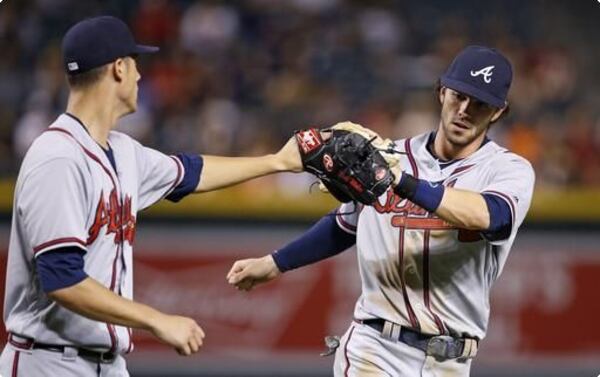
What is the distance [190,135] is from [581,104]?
3.32 m

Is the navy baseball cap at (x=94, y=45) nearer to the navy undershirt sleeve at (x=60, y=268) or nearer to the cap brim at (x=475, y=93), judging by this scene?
the navy undershirt sleeve at (x=60, y=268)

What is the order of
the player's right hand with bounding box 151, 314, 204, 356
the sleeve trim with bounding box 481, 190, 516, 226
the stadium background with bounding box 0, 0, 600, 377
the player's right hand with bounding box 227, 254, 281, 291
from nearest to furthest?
1. the player's right hand with bounding box 151, 314, 204, 356
2. the sleeve trim with bounding box 481, 190, 516, 226
3. the player's right hand with bounding box 227, 254, 281, 291
4. the stadium background with bounding box 0, 0, 600, 377

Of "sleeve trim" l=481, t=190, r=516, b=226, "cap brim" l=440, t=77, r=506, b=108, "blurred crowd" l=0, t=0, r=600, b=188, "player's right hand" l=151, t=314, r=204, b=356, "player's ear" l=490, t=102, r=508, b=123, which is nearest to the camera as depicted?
"player's right hand" l=151, t=314, r=204, b=356

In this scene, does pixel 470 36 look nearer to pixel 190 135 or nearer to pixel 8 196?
pixel 190 135

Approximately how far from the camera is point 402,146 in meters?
4.69

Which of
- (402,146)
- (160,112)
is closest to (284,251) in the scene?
(402,146)

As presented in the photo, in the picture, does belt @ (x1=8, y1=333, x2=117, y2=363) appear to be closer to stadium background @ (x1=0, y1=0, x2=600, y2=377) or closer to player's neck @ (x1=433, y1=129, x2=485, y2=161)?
player's neck @ (x1=433, y1=129, x2=485, y2=161)

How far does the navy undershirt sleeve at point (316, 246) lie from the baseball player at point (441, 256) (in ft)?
0.91

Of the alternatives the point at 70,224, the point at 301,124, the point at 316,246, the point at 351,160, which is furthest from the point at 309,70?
the point at 70,224

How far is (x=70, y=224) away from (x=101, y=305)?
0.27 m

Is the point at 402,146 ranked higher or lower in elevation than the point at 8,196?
higher

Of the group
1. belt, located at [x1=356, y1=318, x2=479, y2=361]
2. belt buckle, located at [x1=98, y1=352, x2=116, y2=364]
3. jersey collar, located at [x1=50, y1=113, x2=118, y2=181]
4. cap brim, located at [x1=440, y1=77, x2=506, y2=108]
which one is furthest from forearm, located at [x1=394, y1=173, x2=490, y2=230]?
belt buckle, located at [x1=98, y1=352, x2=116, y2=364]

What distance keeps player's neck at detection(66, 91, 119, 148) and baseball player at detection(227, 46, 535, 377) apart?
112 centimetres

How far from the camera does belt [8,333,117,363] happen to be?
3924 mm
